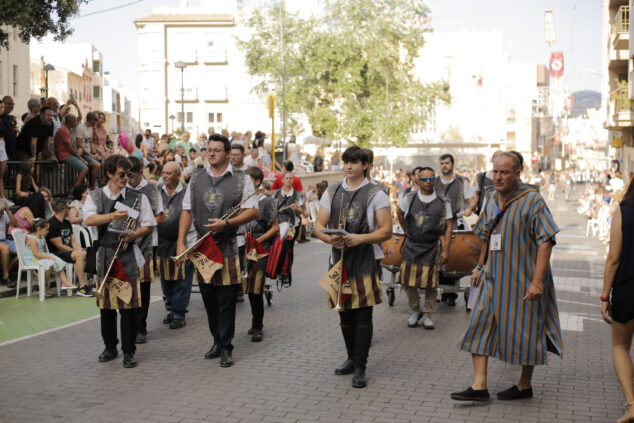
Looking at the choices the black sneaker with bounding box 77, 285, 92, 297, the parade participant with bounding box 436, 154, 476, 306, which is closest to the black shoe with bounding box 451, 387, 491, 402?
the parade participant with bounding box 436, 154, 476, 306

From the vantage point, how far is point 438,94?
52625 millimetres

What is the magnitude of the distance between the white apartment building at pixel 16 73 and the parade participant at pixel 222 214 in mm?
24063

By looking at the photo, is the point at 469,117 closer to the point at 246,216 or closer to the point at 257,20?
the point at 257,20

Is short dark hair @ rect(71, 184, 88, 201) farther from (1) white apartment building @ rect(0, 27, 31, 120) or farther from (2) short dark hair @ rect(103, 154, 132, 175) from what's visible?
(1) white apartment building @ rect(0, 27, 31, 120)

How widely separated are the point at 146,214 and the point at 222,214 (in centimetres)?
75

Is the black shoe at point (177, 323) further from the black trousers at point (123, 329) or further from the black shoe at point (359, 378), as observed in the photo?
the black shoe at point (359, 378)

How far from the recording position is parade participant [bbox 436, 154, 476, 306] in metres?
11.1

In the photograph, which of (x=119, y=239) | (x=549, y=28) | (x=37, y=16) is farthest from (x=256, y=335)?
(x=549, y=28)

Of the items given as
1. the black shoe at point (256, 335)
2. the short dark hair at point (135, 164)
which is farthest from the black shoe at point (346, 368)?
the short dark hair at point (135, 164)

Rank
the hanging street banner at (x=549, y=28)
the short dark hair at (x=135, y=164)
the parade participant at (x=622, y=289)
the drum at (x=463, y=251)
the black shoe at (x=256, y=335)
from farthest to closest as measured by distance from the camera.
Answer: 1. the hanging street banner at (x=549, y=28)
2. the drum at (x=463, y=251)
3. the black shoe at (x=256, y=335)
4. the short dark hair at (x=135, y=164)
5. the parade participant at (x=622, y=289)

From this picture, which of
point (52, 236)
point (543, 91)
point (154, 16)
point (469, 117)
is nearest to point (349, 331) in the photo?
point (52, 236)

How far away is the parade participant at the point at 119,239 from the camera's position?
25.4 feet

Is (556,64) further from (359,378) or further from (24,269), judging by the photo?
(359,378)

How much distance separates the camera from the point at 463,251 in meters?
10.3
